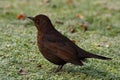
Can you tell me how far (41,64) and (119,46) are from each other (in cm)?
257

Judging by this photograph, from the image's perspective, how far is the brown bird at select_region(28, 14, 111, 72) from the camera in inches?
329

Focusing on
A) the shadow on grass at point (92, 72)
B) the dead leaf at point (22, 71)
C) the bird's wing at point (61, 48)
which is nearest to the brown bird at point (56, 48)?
the bird's wing at point (61, 48)

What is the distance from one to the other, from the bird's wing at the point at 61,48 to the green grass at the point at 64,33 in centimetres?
36

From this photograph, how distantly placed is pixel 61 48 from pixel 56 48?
93 mm

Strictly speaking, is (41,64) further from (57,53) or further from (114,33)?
(114,33)

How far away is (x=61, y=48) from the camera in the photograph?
8406 millimetres

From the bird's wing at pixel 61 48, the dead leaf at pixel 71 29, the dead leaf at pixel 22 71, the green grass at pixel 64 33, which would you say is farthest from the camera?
the dead leaf at pixel 71 29

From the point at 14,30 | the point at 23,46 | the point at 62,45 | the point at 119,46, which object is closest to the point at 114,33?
the point at 119,46

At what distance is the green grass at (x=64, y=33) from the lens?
870 centimetres

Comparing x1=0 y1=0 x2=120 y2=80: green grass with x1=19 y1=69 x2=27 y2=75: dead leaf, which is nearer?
x1=19 y1=69 x2=27 y2=75: dead leaf

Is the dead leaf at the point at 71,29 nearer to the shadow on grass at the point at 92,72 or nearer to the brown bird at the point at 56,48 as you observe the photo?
the shadow on grass at the point at 92,72

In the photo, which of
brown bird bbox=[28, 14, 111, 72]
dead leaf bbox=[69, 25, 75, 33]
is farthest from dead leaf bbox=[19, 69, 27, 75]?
dead leaf bbox=[69, 25, 75, 33]

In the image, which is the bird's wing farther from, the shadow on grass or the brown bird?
the shadow on grass

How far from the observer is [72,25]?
13359 mm
